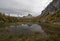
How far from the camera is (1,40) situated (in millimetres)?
38938

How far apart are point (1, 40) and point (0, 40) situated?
0.28 meters

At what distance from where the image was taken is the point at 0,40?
128 ft
